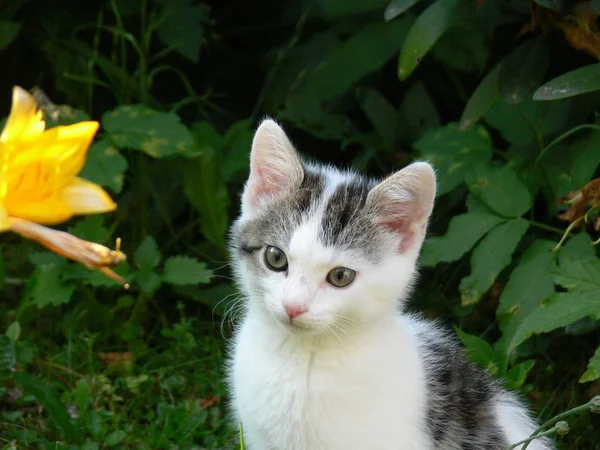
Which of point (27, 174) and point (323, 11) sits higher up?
point (27, 174)

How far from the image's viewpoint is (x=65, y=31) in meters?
4.16

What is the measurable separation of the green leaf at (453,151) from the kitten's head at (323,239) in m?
0.70

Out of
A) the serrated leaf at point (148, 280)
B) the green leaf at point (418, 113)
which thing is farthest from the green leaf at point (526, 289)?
the serrated leaf at point (148, 280)

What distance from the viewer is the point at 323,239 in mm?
2361

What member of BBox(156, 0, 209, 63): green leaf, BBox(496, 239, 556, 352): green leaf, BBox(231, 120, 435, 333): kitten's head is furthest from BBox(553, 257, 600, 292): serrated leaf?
BBox(156, 0, 209, 63): green leaf

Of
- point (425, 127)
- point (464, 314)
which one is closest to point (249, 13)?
point (425, 127)

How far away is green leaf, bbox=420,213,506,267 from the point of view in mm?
3012

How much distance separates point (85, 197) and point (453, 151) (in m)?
2.46

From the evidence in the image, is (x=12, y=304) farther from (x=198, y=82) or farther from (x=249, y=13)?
(x=249, y=13)

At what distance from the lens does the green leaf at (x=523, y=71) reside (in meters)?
3.10

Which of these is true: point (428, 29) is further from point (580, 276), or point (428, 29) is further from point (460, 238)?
point (580, 276)

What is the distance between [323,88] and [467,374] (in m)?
1.62

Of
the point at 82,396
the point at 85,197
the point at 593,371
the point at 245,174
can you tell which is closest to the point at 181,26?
the point at 245,174

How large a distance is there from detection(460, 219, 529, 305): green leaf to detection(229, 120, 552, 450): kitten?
439 mm
